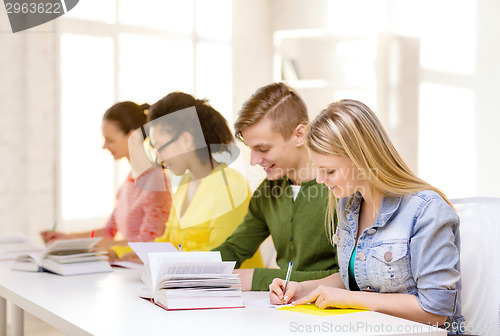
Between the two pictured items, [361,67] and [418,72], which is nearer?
[418,72]

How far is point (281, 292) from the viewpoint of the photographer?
4.56ft

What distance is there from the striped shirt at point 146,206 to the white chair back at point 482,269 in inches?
38.4

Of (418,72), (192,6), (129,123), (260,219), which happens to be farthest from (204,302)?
(192,6)

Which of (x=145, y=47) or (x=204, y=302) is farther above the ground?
(x=145, y=47)

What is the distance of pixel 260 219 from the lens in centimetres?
188

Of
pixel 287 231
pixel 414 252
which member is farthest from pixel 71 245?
pixel 414 252

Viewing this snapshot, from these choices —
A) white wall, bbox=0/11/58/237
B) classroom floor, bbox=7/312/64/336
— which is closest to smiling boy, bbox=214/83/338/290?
classroom floor, bbox=7/312/64/336

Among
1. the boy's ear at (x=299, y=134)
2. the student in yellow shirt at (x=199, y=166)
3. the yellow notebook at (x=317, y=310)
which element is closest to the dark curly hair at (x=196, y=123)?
the student in yellow shirt at (x=199, y=166)

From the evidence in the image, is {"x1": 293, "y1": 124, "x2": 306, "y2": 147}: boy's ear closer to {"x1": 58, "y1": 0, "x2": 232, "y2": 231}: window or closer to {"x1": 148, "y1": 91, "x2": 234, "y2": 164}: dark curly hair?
{"x1": 148, "y1": 91, "x2": 234, "y2": 164}: dark curly hair

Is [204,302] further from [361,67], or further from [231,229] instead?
[361,67]

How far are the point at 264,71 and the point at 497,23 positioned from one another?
1.62 meters

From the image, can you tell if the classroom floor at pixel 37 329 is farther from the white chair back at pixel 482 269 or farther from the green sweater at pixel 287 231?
the white chair back at pixel 482 269

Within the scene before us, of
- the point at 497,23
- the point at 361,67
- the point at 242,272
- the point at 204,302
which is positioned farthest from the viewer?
the point at 361,67

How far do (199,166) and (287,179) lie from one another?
0.32m
